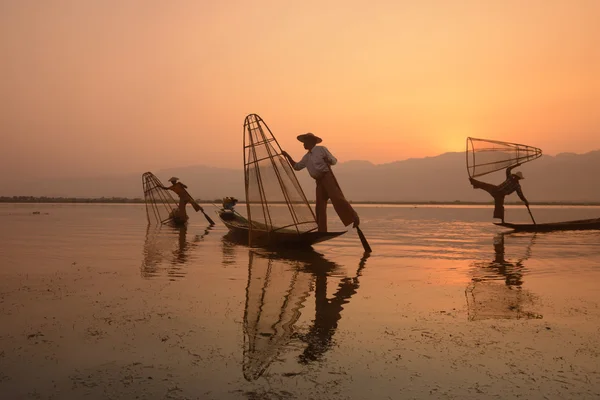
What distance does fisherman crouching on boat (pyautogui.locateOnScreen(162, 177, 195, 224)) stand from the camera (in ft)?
88.2

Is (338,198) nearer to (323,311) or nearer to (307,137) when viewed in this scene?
(307,137)

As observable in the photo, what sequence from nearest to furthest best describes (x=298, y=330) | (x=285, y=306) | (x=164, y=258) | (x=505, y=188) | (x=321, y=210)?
(x=298, y=330) → (x=285, y=306) → (x=164, y=258) → (x=321, y=210) → (x=505, y=188)

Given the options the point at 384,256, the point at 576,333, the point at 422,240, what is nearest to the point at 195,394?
the point at 576,333

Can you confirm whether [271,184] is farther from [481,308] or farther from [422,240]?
[481,308]

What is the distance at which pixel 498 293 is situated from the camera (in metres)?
8.22

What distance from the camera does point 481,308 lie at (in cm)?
712

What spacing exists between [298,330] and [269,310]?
1.24 meters

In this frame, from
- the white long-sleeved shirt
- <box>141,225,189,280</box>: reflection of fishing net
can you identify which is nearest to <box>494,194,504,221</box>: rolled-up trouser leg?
the white long-sleeved shirt

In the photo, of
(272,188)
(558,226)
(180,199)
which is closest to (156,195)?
(180,199)

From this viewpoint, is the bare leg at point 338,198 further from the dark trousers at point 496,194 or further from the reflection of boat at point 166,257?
the dark trousers at point 496,194

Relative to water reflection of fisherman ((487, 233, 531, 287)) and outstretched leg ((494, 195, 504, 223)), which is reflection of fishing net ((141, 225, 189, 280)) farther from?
outstretched leg ((494, 195, 504, 223))

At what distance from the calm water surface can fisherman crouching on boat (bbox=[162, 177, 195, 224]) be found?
49.2 feet

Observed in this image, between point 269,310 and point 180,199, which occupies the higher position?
point 180,199

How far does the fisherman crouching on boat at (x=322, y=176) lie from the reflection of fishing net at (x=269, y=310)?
119 inches
